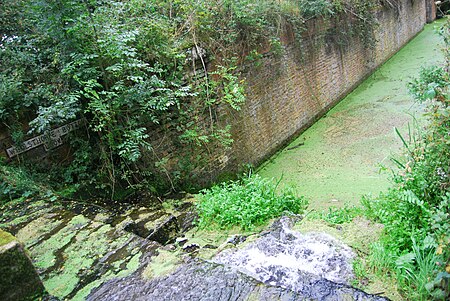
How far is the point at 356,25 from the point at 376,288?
26.9 ft

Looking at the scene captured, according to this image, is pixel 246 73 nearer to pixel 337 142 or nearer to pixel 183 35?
pixel 183 35

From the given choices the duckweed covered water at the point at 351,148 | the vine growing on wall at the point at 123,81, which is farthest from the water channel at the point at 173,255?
the vine growing on wall at the point at 123,81

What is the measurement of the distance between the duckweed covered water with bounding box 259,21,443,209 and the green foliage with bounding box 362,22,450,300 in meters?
0.77

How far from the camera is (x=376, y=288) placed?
71.7 inches

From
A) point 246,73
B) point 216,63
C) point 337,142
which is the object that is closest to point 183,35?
point 216,63

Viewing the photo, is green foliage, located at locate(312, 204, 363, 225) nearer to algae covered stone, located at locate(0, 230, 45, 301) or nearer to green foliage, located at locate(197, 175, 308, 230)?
green foliage, located at locate(197, 175, 308, 230)

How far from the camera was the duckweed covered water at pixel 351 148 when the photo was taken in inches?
171

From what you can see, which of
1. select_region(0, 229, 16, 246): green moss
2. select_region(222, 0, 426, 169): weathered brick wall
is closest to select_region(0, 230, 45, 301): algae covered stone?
select_region(0, 229, 16, 246): green moss

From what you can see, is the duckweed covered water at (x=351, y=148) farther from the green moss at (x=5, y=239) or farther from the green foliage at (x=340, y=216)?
the green moss at (x=5, y=239)

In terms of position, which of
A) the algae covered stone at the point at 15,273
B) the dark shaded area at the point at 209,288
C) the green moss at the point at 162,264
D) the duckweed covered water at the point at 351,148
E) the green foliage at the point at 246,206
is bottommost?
the duckweed covered water at the point at 351,148

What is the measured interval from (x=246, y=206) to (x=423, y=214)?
1487 millimetres

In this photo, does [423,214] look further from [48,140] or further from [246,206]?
[48,140]

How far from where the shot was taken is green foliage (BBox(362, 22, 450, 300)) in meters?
1.62

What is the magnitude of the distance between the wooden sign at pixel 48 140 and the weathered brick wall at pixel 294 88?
2.20 m
